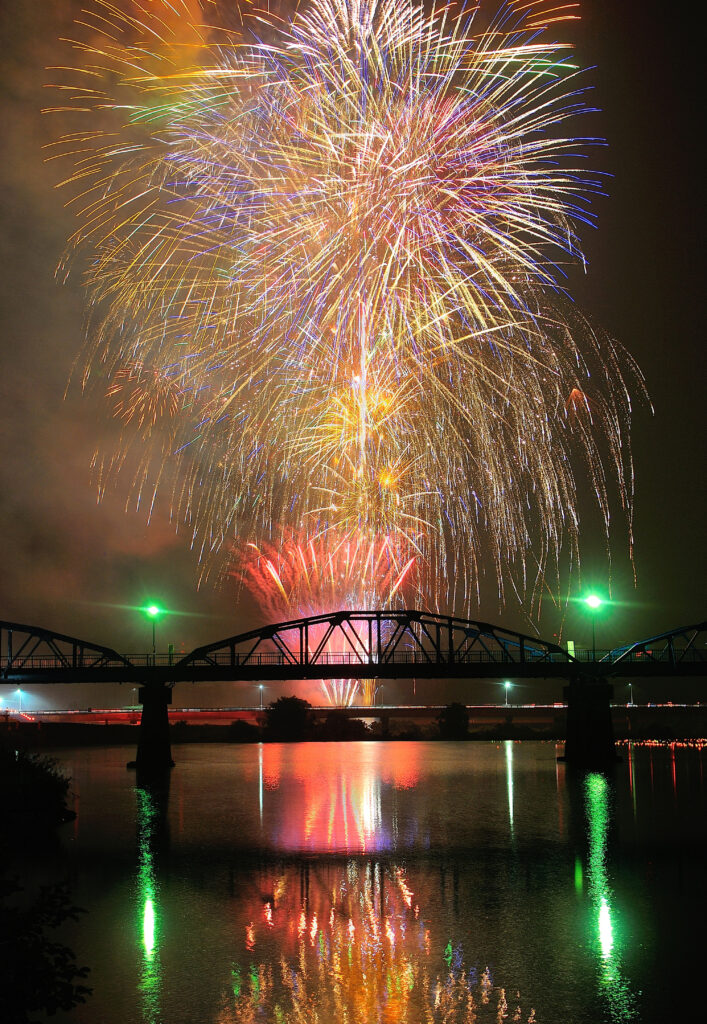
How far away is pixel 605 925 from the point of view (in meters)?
21.8

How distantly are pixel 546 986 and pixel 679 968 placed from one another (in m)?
2.94

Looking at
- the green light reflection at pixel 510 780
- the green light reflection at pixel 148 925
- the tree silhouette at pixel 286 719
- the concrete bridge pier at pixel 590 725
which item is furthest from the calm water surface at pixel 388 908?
the tree silhouette at pixel 286 719

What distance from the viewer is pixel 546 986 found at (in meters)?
17.4

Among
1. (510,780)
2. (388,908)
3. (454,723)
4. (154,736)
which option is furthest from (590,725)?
(454,723)

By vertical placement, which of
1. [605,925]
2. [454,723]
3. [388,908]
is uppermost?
[454,723]

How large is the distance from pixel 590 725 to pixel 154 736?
35.1m

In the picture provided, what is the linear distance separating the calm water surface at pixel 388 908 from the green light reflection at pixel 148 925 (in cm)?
6

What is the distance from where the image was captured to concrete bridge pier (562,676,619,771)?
77.2 meters

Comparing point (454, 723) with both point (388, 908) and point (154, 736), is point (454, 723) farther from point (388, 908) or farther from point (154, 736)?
point (388, 908)

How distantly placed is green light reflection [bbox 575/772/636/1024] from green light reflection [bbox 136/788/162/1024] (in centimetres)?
777

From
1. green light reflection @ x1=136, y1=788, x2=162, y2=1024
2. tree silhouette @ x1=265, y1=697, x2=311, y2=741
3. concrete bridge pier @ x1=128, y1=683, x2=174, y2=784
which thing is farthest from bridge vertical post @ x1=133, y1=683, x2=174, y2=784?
tree silhouette @ x1=265, y1=697, x2=311, y2=741

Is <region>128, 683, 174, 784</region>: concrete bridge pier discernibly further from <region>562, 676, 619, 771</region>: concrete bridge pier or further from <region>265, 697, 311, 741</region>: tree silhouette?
<region>265, 697, 311, 741</region>: tree silhouette

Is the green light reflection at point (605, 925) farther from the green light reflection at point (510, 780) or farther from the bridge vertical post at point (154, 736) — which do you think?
the bridge vertical post at point (154, 736)

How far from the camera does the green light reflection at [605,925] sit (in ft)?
54.1
